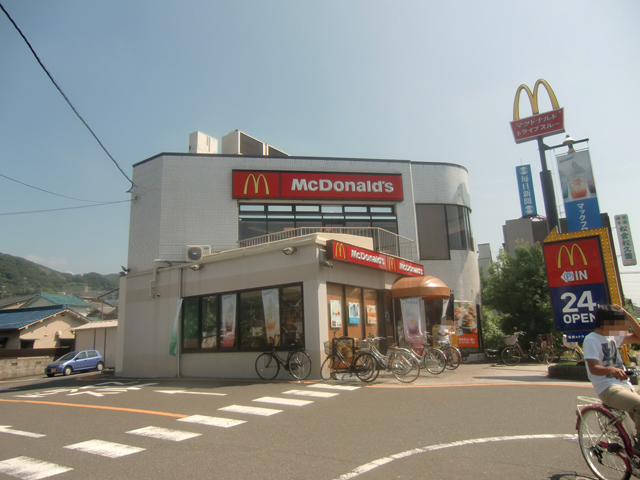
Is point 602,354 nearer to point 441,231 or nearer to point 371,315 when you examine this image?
point 371,315

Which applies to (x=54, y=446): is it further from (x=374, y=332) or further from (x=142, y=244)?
(x=142, y=244)

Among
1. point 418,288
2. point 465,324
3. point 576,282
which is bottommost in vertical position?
point 465,324

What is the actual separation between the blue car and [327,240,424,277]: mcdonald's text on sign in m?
20.3

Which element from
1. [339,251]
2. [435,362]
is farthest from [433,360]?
[339,251]

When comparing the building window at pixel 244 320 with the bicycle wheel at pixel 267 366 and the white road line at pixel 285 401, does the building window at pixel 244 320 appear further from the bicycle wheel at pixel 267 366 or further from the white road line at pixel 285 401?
the white road line at pixel 285 401

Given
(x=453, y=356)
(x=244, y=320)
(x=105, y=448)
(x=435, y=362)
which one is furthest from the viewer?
(x=244, y=320)

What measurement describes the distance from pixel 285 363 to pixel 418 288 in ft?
18.9

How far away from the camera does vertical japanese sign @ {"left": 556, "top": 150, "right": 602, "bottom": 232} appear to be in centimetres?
1552

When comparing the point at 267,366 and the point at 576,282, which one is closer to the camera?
the point at 576,282

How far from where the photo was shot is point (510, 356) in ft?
52.8

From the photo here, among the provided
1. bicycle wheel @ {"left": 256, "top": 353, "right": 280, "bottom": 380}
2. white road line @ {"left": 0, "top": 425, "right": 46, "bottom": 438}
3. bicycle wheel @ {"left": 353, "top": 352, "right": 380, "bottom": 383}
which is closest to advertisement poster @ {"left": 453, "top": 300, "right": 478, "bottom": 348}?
bicycle wheel @ {"left": 353, "top": 352, "right": 380, "bottom": 383}

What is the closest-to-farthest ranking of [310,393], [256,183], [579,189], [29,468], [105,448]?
[29,468], [105,448], [310,393], [579,189], [256,183]

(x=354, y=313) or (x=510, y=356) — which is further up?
(x=354, y=313)

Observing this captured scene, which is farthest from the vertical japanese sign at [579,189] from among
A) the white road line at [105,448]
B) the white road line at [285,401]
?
the white road line at [105,448]
